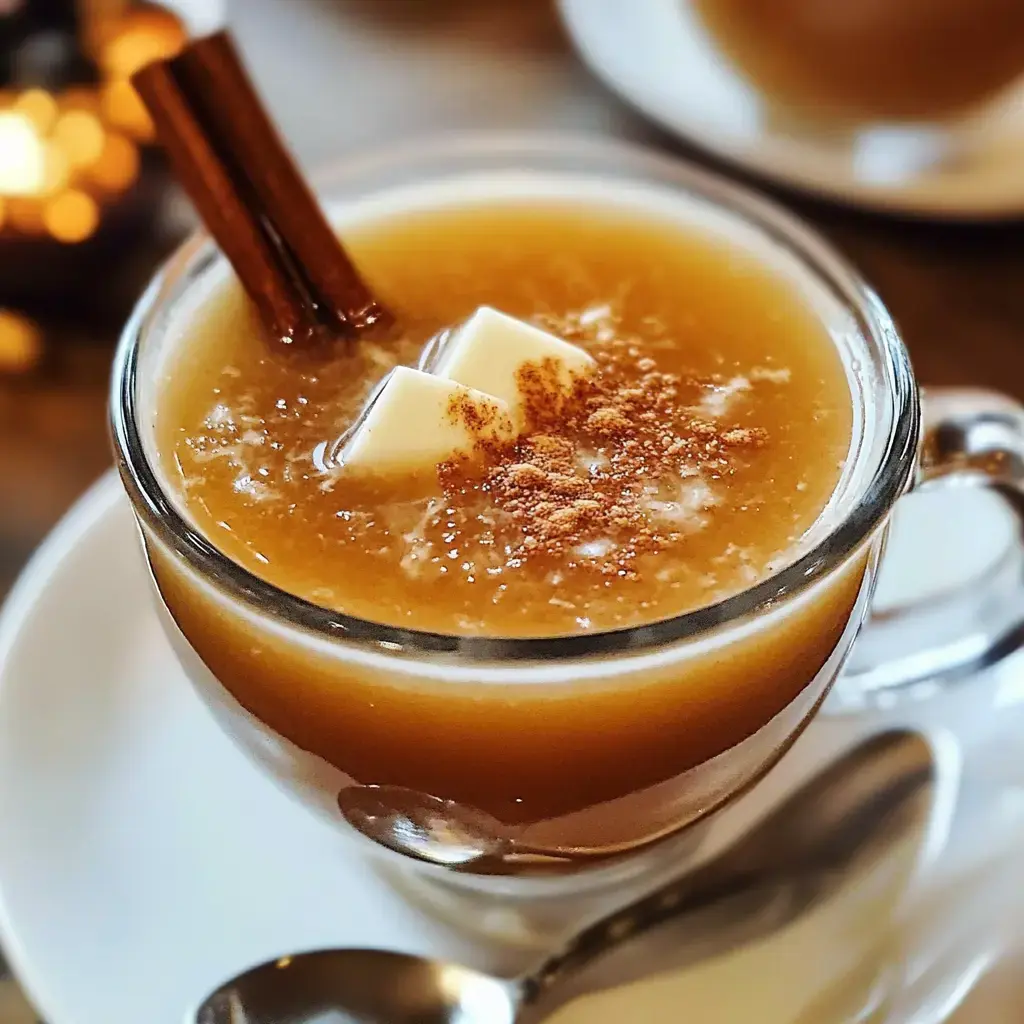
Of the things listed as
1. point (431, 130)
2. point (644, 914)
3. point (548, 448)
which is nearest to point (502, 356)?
point (548, 448)

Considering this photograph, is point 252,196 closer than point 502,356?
No

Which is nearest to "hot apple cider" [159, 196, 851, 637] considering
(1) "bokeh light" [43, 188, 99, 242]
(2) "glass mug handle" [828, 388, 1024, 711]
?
(2) "glass mug handle" [828, 388, 1024, 711]

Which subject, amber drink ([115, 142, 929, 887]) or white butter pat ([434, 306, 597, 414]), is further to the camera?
white butter pat ([434, 306, 597, 414])

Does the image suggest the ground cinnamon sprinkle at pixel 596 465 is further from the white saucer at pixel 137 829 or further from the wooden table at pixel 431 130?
the wooden table at pixel 431 130

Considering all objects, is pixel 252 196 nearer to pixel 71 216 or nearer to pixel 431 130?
pixel 71 216

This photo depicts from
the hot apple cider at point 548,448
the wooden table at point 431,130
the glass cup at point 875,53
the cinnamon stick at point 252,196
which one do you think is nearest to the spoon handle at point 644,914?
the hot apple cider at point 548,448

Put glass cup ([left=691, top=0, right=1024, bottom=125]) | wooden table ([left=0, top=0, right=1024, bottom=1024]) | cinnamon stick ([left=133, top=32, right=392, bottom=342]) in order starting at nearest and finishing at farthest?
cinnamon stick ([left=133, top=32, right=392, bottom=342]) → wooden table ([left=0, top=0, right=1024, bottom=1024]) → glass cup ([left=691, top=0, right=1024, bottom=125])

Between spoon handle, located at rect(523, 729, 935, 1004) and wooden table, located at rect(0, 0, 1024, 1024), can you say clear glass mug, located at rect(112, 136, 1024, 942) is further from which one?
wooden table, located at rect(0, 0, 1024, 1024)
